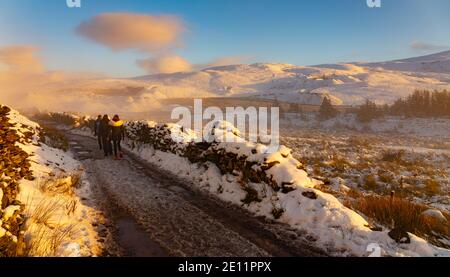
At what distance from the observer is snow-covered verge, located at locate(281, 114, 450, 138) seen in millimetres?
46119

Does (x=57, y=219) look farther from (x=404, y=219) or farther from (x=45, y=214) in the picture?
(x=404, y=219)

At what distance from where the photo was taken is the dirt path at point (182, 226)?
6047 millimetres

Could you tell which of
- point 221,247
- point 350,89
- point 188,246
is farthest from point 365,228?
point 350,89

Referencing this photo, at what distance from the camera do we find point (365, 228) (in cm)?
645

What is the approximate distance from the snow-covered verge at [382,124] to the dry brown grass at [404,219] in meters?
Answer: 40.1

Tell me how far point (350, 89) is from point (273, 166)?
13665 cm

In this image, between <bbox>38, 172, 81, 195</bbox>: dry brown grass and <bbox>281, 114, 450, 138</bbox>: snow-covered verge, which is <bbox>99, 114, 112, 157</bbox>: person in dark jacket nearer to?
<bbox>38, 172, 81, 195</bbox>: dry brown grass

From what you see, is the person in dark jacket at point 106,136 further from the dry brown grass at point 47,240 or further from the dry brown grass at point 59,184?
the dry brown grass at point 47,240

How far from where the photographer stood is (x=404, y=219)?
8.04 m

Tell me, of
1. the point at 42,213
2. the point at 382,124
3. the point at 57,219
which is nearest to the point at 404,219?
the point at 57,219

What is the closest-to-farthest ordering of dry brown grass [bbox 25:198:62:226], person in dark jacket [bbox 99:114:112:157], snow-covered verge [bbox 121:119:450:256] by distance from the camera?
snow-covered verge [bbox 121:119:450:256] → dry brown grass [bbox 25:198:62:226] → person in dark jacket [bbox 99:114:112:157]

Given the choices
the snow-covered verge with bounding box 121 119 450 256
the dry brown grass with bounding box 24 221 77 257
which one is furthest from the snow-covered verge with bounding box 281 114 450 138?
the dry brown grass with bounding box 24 221 77 257

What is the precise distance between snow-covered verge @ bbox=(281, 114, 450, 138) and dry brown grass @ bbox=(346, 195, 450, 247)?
40147 millimetres

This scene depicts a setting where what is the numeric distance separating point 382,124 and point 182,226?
173ft
